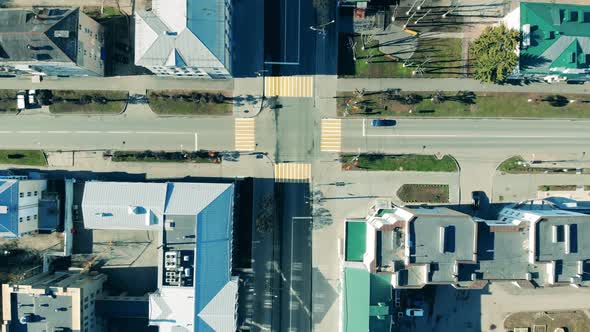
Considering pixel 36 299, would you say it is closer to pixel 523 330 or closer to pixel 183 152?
pixel 183 152

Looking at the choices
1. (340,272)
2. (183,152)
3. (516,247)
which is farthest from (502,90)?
(183,152)

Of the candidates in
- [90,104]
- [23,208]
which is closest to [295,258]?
[90,104]

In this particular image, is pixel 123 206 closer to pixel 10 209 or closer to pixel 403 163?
pixel 10 209

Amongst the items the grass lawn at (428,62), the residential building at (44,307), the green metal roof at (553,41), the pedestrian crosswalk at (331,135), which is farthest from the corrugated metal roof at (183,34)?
the green metal roof at (553,41)

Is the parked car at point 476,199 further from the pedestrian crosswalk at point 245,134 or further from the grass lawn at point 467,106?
the pedestrian crosswalk at point 245,134

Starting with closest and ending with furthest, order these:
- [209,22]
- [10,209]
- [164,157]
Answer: [209,22] → [10,209] → [164,157]

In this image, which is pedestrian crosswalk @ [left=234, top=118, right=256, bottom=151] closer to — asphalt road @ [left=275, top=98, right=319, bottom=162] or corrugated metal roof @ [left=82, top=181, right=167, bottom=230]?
asphalt road @ [left=275, top=98, right=319, bottom=162]
